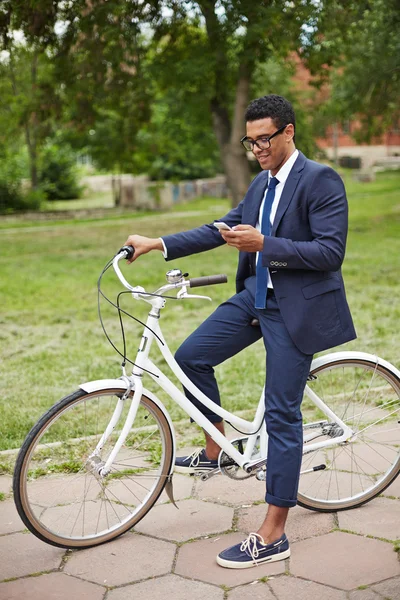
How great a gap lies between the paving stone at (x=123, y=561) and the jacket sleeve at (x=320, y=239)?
1.30 m

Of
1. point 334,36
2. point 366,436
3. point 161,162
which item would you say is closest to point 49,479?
point 366,436

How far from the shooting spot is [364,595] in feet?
10.8

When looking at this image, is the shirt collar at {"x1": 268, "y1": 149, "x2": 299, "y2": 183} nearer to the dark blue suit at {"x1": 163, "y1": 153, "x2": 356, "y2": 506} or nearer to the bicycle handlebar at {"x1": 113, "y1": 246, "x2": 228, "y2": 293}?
the dark blue suit at {"x1": 163, "y1": 153, "x2": 356, "y2": 506}

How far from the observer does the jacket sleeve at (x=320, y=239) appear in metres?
3.49

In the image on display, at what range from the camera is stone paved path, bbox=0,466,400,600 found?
3369 mm

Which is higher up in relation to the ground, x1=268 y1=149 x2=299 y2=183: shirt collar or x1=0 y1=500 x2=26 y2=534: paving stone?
x1=268 y1=149 x2=299 y2=183: shirt collar

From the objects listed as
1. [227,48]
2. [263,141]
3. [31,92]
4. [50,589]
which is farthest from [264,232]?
[31,92]

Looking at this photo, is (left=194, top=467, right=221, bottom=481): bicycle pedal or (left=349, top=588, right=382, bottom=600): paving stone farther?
(left=194, top=467, right=221, bottom=481): bicycle pedal

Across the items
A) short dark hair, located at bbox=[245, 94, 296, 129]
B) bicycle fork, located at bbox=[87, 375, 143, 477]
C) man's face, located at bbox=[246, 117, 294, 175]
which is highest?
short dark hair, located at bbox=[245, 94, 296, 129]

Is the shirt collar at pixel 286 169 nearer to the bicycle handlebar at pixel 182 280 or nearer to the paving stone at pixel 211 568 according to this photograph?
the bicycle handlebar at pixel 182 280

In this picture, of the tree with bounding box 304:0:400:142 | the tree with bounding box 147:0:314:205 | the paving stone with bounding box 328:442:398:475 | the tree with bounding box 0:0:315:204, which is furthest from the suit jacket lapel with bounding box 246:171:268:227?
the tree with bounding box 304:0:400:142

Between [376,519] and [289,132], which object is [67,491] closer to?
[376,519]

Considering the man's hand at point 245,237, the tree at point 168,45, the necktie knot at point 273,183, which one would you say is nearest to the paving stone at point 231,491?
the man's hand at point 245,237

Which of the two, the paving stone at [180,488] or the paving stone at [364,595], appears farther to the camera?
the paving stone at [180,488]
